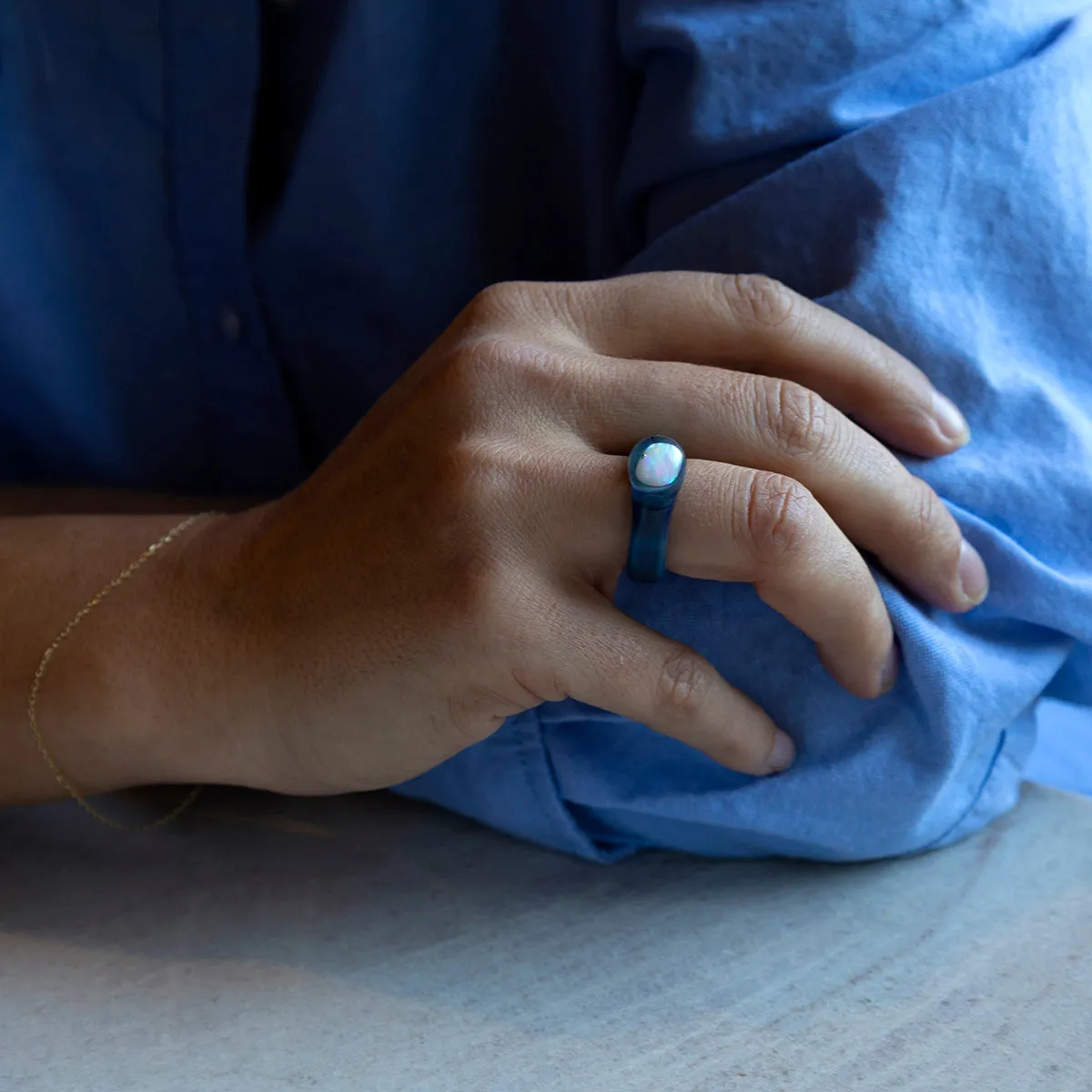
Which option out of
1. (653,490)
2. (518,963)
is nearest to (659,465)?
(653,490)

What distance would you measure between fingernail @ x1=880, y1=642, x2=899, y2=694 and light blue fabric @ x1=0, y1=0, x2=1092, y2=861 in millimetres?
11

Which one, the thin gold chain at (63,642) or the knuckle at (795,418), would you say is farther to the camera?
the thin gold chain at (63,642)

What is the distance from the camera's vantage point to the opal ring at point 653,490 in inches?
20.3

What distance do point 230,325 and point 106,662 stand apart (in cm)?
28

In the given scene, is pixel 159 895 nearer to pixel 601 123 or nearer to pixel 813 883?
pixel 813 883

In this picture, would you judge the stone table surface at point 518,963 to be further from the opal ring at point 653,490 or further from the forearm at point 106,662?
the opal ring at point 653,490

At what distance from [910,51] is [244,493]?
562 millimetres

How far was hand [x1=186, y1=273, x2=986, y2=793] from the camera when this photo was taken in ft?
1.77

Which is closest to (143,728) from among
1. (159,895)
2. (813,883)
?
(159,895)

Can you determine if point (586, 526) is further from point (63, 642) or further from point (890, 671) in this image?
point (63, 642)


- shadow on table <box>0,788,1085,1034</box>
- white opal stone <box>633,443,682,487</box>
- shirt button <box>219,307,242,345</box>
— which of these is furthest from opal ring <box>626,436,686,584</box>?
shirt button <box>219,307,242,345</box>

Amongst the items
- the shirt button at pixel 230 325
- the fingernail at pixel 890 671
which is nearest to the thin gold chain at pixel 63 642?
the shirt button at pixel 230 325

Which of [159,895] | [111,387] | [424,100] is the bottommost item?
[159,895]

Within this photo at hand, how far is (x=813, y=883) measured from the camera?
64 cm
